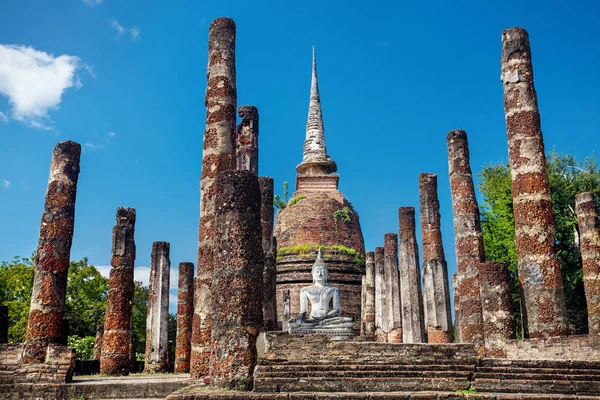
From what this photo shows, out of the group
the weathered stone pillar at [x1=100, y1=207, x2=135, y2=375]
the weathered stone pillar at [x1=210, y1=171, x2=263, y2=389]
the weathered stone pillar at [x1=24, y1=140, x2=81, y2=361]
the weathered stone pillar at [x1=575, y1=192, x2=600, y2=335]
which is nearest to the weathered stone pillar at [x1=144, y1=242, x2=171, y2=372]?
the weathered stone pillar at [x1=100, y1=207, x2=135, y2=375]

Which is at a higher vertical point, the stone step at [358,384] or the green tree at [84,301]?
the green tree at [84,301]

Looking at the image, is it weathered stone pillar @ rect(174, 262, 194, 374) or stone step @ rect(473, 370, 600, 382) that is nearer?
stone step @ rect(473, 370, 600, 382)

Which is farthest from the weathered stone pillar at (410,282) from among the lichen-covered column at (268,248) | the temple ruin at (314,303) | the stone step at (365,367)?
the stone step at (365,367)

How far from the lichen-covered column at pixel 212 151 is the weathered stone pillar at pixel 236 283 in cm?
178

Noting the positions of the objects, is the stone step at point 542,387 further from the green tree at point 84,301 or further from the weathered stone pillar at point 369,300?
the green tree at point 84,301

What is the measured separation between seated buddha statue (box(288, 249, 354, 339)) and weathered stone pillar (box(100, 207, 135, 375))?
13.0 feet

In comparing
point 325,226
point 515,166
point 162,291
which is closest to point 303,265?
point 325,226

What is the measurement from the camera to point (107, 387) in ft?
33.0

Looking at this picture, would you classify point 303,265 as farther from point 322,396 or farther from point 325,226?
point 322,396

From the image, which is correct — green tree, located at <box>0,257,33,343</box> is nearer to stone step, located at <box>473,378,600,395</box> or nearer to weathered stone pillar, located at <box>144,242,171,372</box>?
weathered stone pillar, located at <box>144,242,171,372</box>

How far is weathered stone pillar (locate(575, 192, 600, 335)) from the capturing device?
15008 millimetres

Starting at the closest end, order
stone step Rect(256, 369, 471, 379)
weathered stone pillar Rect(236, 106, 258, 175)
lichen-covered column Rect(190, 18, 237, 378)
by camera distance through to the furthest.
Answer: stone step Rect(256, 369, 471, 379)
lichen-covered column Rect(190, 18, 237, 378)
weathered stone pillar Rect(236, 106, 258, 175)

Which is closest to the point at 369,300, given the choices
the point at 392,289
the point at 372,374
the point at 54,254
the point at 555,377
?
the point at 392,289

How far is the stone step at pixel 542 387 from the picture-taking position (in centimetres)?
794
